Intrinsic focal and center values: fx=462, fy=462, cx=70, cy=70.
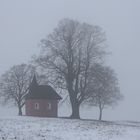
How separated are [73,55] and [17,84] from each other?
2225 centimetres

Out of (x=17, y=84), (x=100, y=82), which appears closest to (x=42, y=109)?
(x=100, y=82)

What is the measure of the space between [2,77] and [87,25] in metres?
27.7

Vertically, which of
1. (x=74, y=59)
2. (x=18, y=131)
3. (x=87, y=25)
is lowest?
(x=18, y=131)

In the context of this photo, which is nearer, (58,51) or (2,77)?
(58,51)

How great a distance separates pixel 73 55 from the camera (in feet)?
223

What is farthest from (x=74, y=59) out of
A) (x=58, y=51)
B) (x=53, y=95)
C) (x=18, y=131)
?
(x=18, y=131)

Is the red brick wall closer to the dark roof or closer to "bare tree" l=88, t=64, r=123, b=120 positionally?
the dark roof

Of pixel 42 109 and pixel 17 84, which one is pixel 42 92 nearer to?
pixel 42 109

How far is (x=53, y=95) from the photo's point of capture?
73688mm

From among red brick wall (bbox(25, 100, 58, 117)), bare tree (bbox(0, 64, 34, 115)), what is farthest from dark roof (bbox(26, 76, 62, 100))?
bare tree (bbox(0, 64, 34, 115))

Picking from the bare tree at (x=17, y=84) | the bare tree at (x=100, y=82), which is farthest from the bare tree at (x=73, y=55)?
the bare tree at (x=17, y=84)

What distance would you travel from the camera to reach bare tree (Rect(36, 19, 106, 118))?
221 feet

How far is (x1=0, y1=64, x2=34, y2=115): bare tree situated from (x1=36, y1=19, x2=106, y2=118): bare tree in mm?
17557

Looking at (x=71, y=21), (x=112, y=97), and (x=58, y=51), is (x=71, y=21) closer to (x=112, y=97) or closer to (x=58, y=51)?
(x=58, y=51)
